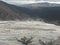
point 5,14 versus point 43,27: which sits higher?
point 5,14

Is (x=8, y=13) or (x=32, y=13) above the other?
(x=8, y=13)

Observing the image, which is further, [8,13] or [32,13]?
[8,13]

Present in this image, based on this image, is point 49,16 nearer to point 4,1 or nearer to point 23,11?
point 23,11

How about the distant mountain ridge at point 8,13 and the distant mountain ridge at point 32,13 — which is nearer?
the distant mountain ridge at point 32,13

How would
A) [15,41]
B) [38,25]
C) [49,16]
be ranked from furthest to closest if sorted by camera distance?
[38,25] < [49,16] < [15,41]

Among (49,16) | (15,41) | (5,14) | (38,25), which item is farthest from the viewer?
(5,14)

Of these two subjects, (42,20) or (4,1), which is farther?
(4,1)

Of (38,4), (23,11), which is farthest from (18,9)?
(38,4)

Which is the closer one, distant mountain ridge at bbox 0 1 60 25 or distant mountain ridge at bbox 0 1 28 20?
distant mountain ridge at bbox 0 1 60 25

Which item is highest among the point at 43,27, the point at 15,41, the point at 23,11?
the point at 23,11
